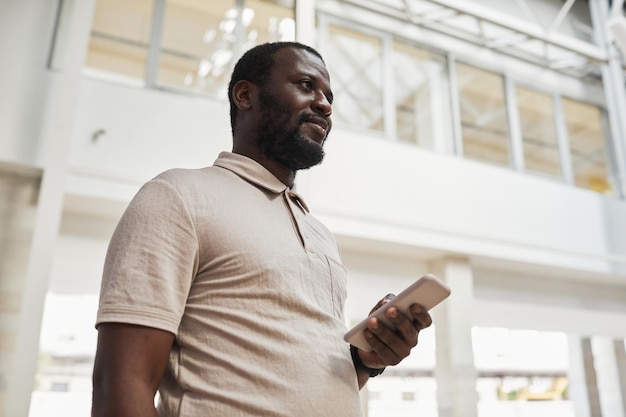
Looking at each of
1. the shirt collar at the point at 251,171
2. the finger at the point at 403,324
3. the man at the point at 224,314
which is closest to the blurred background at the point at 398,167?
the shirt collar at the point at 251,171

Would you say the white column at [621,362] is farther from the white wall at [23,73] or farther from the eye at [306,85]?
the eye at [306,85]


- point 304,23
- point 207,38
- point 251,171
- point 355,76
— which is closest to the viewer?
point 251,171

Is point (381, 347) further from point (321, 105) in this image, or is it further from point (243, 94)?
point (243, 94)

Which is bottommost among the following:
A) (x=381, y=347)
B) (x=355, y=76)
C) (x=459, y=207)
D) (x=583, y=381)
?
(x=381, y=347)

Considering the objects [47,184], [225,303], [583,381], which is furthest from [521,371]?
[225,303]

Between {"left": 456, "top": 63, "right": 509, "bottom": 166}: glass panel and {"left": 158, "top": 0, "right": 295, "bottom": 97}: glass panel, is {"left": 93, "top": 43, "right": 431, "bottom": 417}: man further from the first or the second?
{"left": 456, "top": 63, "right": 509, "bottom": 166}: glass panel

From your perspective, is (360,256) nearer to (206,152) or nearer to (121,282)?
(206,152)

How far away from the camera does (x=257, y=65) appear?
4.27ft

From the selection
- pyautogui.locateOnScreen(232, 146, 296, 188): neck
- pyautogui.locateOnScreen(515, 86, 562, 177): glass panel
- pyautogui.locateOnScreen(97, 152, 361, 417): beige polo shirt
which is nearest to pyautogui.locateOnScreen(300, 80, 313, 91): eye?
pyautogui.locateOnScreen(232, 146, 296, 188): neck

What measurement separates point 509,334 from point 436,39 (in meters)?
3.03

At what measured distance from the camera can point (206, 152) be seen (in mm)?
3186

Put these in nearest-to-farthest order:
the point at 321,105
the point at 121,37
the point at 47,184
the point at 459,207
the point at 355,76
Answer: the point at 321,105
the point at 47,184
the point at 121,37
the point at 459,207
the point at 355,76

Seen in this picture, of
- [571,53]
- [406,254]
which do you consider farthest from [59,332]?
[571,53]

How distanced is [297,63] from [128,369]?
2.47 feet
